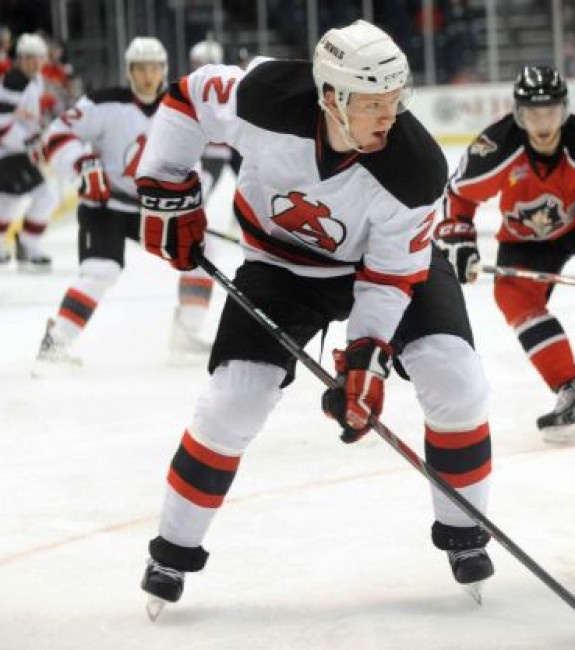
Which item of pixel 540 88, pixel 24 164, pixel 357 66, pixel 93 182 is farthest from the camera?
pixel 24 164

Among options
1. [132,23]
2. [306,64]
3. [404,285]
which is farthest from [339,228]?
[132,23]

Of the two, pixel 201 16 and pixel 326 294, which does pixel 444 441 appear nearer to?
pixel 326 294

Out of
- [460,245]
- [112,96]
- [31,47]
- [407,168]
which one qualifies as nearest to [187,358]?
[112,96]

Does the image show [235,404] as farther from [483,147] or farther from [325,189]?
[483,147]

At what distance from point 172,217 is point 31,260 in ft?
14.6

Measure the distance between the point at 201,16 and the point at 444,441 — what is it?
9.53 meters

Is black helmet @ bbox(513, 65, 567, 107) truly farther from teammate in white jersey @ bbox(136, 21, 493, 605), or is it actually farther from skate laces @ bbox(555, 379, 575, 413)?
teammate in white jersey @ bbox(136, 21, 493, 605)

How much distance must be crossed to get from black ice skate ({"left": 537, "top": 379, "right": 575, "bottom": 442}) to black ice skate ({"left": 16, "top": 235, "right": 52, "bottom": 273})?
371 cm

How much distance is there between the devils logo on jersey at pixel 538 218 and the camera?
11.6ft

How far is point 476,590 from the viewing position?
242cm

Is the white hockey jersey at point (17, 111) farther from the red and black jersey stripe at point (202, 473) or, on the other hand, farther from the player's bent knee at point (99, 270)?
the red and black jersey stripe at point (202, 473)

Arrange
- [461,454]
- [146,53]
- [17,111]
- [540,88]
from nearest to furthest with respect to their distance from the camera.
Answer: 1. [461,454]
2. [540,88]
3. [146,53]
4. [17,111]

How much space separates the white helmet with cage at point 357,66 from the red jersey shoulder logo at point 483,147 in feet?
4.32

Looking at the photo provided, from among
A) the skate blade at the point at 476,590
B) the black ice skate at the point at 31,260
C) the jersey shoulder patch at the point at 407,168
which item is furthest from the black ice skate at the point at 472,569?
the black ice skate at the point at 31,260
